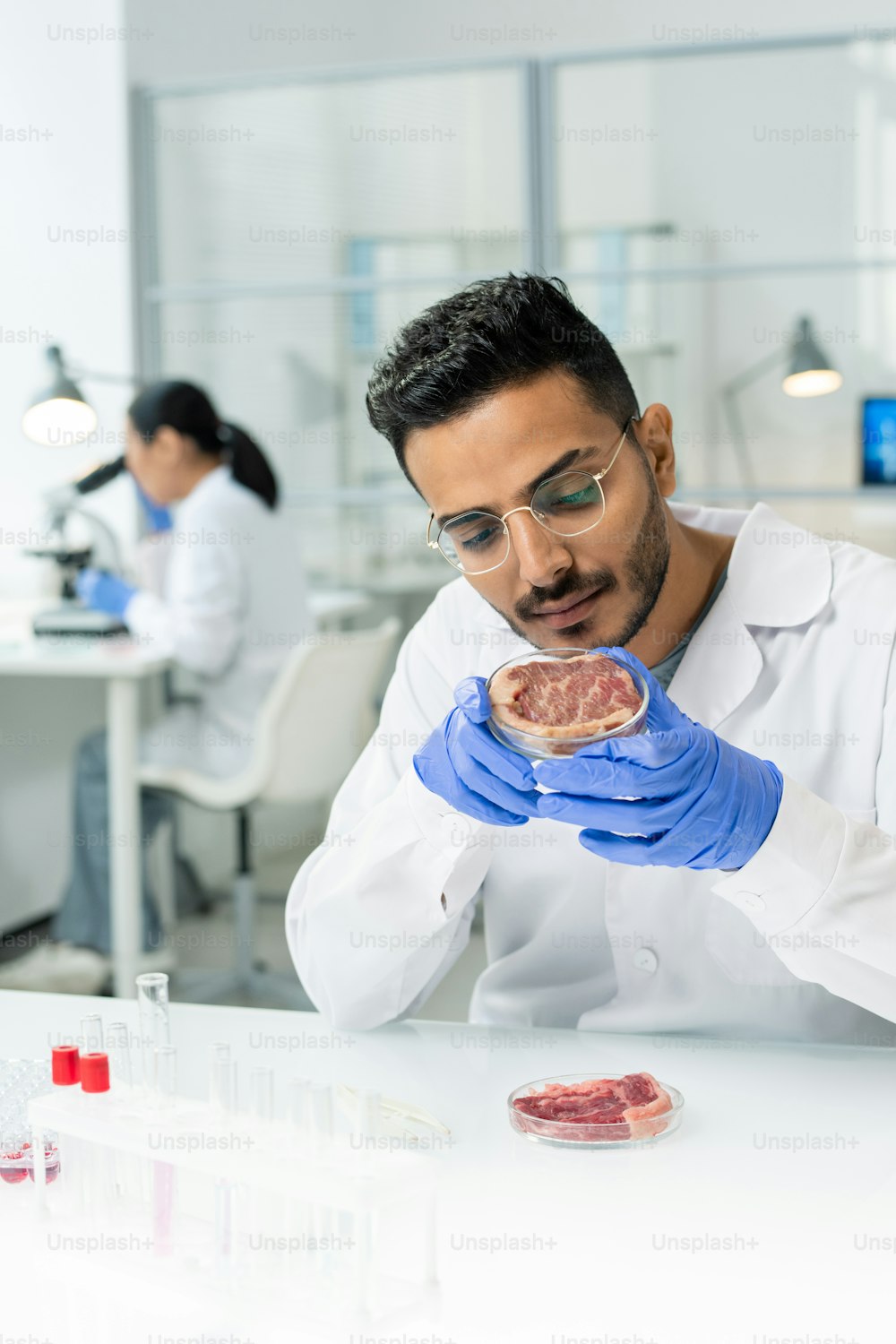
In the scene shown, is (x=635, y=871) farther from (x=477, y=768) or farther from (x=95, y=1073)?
(x=95, y=1073)

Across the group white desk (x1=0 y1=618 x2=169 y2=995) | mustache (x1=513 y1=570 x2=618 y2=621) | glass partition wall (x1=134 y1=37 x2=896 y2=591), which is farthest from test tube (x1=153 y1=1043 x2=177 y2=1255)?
glass partition wall (x1=134 y1=37 x2=896 y2=591)

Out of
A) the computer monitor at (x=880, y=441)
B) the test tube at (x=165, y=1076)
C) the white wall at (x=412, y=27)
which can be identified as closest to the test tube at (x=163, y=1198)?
the test tube at (x=165, y=1076)

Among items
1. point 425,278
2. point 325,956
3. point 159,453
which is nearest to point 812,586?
point 325,956

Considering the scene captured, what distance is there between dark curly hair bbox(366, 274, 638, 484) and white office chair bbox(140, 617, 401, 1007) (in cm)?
161

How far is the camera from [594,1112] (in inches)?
40.2

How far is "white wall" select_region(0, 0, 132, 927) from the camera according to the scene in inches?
160

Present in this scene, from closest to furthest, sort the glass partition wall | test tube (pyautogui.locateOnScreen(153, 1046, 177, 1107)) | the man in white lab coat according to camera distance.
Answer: test tube (pyautogui.locateOnScreen(153, 1046, 177, 1107)) < the man in white lab coat < the glass partition wall

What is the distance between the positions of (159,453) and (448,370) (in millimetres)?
2134

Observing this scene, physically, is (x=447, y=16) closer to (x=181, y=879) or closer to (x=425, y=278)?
(x=425, y=278)

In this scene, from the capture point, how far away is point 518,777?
3.60 ft

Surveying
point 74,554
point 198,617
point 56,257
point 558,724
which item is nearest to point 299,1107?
point 558,724

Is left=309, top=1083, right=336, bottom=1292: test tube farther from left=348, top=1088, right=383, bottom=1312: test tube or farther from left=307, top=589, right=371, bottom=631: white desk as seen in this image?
left=307, top=589, right=371, bottom=631: white desk

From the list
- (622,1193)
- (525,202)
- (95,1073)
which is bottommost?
(622,1193)

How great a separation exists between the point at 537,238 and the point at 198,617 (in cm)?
170
